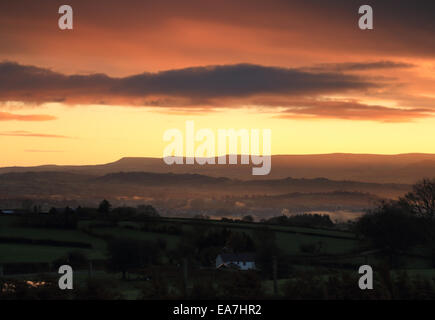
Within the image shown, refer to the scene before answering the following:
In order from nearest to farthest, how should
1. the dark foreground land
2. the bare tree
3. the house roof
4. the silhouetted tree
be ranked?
the dark foreground land → the house roof → the bare tree → the silhouetted tree

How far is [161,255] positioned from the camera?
67.1 m

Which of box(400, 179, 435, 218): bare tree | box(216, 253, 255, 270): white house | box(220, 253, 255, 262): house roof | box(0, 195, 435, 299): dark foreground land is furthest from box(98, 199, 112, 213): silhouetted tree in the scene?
box(400, 179, 435, 218): bare tree

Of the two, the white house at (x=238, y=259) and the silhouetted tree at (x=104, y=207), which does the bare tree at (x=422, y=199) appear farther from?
the silhouetted tree at (x=104, y=207)

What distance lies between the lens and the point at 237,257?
70.0 metres

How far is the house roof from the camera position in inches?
2689

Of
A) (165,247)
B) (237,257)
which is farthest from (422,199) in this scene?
(165,247)

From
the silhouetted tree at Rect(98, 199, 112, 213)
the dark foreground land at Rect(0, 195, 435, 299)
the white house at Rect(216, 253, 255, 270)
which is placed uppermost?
the silhouetted tree at Rect(98, 199, 112, 213)

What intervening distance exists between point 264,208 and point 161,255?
123 m

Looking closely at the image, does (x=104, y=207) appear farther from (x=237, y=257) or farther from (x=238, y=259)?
(x=238, y=259)

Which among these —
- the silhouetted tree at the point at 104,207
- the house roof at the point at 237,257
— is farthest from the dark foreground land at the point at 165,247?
the house roof at the point at 237,257

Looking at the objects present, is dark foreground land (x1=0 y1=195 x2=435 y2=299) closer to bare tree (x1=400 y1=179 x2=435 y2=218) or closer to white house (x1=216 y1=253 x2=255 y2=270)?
white house (x1=216 y1=253 x2=255 y2=270)

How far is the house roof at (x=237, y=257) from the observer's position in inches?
2689
